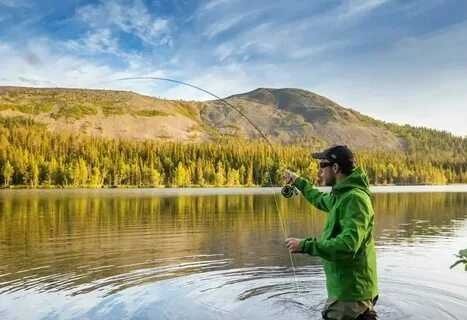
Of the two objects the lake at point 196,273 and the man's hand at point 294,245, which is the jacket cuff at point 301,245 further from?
the lake at point 196,273

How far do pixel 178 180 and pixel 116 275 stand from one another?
149 m

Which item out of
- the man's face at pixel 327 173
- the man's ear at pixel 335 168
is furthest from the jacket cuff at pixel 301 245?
the man's ear at pixel 335 168

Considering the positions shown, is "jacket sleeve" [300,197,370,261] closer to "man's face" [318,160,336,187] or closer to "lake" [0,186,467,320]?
"man's face" [318,160,336,187]

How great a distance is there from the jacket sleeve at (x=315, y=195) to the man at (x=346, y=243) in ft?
2.00

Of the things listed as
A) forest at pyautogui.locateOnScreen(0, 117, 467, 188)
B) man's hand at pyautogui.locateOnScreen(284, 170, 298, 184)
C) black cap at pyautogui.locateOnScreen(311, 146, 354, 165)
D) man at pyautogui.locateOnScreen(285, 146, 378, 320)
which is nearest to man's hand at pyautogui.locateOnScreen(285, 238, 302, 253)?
man at pyautogui.locateOnScreen(285, 146, 378, 320)

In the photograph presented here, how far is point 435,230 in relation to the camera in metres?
35.0

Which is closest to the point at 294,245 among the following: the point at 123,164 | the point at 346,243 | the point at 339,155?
the point at 346,243

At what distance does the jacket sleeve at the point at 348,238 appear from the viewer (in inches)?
284

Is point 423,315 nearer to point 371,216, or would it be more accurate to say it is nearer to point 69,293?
point 371,216

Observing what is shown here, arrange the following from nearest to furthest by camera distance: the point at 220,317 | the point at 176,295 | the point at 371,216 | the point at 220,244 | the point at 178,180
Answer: the point at 371,216 → the point at 220,317 → the point at 176,295 → the point at 220,244 → the point at 178,180

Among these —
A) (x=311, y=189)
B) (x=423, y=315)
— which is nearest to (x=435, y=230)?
(x=423, y=315)

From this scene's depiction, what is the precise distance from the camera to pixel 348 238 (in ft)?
23.6

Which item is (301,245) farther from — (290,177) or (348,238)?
(290,177)

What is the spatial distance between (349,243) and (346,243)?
4 cm
